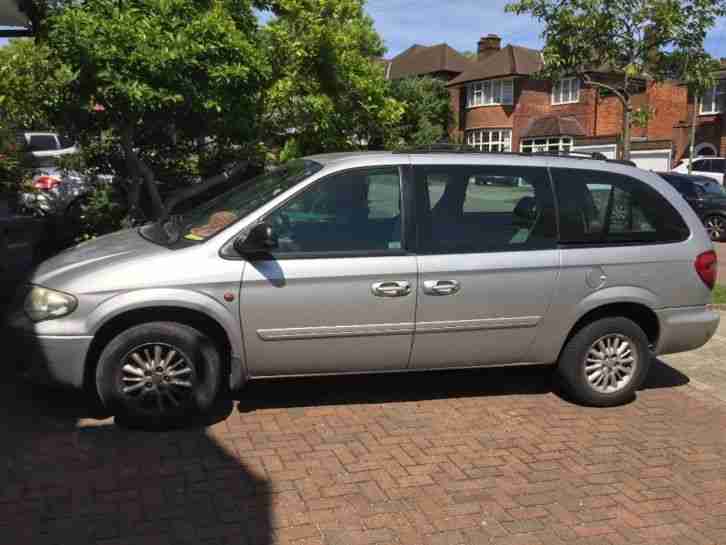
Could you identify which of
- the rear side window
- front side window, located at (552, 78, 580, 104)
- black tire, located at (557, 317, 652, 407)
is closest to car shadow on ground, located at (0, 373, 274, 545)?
black tire, located at (557, 317, 652, 407)

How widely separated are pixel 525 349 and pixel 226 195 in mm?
2448

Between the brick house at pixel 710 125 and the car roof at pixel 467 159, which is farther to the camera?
the brick house at pixel 710 125

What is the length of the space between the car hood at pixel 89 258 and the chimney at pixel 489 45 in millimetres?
49774

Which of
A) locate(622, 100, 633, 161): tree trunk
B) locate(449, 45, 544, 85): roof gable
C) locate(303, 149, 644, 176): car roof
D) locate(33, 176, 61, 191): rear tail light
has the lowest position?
locate(33, 176, 61, 191): rear tail light

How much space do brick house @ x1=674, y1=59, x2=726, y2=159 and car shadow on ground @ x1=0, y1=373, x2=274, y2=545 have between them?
1444 inches

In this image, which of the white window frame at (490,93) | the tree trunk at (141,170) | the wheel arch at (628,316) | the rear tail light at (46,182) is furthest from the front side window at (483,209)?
the white window frame at (490,93)

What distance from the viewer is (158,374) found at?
15.4 ft

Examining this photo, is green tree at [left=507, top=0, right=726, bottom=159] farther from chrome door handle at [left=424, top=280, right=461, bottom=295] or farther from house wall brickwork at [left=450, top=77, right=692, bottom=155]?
house wall brickwork at [left=450, top=77, right=692, bottom=155]

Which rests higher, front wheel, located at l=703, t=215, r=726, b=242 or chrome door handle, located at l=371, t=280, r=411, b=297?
chrome door handle, located at l=371, t=280, r=411, b=297

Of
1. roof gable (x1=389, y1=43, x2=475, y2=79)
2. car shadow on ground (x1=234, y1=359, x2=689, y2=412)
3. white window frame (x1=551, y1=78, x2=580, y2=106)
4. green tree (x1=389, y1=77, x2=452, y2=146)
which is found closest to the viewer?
car shadow on ground (x1=234, y1=359, x2=689, y2=412)

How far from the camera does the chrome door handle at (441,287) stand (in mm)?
5000

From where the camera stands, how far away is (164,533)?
3.61 metres

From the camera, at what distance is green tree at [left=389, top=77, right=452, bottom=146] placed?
41631mm

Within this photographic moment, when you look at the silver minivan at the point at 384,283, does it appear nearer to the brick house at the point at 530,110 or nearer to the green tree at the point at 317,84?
the green tree at the point at 317,84
